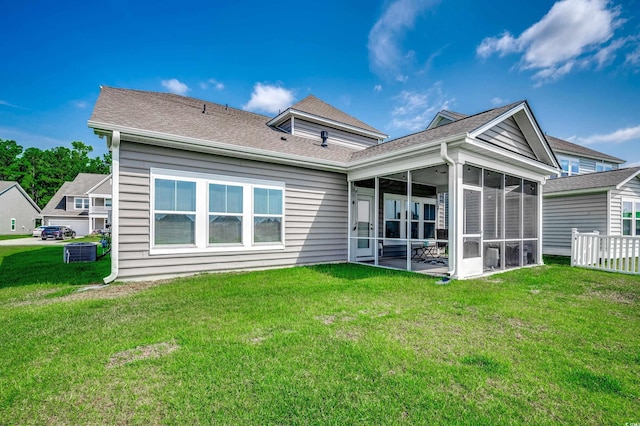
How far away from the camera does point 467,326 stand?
3584mm

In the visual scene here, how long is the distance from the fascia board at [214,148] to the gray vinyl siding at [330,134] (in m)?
3.69

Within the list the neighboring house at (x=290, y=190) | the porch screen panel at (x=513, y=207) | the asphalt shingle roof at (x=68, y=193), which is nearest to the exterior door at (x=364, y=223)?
the neighboring house at (x=290, y=190)

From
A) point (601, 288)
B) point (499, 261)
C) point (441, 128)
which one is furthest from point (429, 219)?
point (601, 288)

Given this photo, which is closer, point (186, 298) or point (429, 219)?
point (186, 298)

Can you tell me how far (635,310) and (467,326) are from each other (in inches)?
117

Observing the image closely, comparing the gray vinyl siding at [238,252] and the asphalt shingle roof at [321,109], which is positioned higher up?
the asphalt shingle roof at [321,109]

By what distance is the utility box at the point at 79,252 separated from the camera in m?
8.81

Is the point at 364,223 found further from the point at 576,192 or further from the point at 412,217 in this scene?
the point at 576,192

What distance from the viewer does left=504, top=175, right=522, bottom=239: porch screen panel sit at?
25.6 feet

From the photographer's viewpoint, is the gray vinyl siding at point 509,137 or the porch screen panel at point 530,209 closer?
the gray vinyl siding at point 509,137

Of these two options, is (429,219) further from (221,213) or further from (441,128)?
(221,213)

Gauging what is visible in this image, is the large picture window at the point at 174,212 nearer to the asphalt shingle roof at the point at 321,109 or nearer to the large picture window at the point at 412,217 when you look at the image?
the large picture window at the point at 412,217

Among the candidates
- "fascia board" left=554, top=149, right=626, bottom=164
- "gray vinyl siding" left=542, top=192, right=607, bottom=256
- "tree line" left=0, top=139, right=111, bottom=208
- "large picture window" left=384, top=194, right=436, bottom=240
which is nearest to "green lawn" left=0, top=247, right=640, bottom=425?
"large picture window" left=384, top=194, right=436, bottom=240

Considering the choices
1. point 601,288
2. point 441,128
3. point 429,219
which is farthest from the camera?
point 429,219
